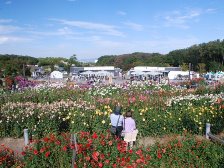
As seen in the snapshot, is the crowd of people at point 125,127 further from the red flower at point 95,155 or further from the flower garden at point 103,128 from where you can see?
the red flower at point 95,155

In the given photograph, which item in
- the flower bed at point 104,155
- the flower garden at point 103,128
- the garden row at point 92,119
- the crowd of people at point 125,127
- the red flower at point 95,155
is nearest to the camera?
the red flower at point 95,155

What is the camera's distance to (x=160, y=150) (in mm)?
7523

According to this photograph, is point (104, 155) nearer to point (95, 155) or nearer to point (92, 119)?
point (95, 155)

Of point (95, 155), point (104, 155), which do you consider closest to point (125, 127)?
point (104, 155)

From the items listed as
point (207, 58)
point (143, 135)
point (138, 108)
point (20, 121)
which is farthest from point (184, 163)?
point (207, 58)

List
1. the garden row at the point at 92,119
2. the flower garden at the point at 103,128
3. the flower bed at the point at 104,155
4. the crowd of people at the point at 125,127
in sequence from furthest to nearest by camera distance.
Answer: the garden row at the point at 92,119 < the crowd of people at the point at 125,127 < the flower garden at the point at 103,128 < the flower bed at the point at 104,155

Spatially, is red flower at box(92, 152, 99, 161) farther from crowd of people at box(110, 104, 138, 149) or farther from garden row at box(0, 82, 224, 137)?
garden row at box(0, 82, 224, 137)

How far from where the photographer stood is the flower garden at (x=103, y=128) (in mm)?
6617

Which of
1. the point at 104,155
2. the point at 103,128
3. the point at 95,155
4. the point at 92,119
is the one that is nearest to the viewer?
the point at 95,155

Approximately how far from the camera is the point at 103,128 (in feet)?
35.2

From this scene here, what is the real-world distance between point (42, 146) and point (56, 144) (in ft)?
1.06

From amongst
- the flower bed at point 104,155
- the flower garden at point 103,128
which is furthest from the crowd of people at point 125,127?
the flower bed at point 104,155

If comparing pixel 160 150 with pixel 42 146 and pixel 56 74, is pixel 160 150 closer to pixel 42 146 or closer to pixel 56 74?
pixel 42 146

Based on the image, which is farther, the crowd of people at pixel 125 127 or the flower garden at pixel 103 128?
the crowd of people at pixel 125 127
